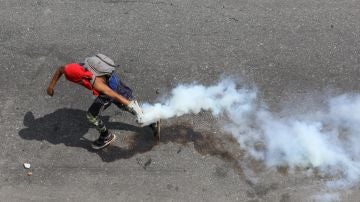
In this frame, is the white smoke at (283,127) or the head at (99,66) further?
the white smoke at (283,127)

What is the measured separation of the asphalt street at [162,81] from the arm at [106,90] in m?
1.06

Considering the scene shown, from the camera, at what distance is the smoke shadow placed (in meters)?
6.20

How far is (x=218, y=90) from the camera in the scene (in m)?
6.73

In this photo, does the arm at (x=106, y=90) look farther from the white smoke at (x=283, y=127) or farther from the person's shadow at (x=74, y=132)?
the person's shadow at (x=74, y=132)

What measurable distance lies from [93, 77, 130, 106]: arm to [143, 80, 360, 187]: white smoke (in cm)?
50

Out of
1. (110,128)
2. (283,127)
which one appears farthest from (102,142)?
(283,127)

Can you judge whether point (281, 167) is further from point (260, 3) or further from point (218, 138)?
point (260, 3)

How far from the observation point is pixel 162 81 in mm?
6844

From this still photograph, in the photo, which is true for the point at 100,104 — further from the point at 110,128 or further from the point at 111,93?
the point at 110,128

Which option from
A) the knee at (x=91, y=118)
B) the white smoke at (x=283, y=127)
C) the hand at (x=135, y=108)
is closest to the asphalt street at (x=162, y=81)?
the white smoke at (x=283, y=127)

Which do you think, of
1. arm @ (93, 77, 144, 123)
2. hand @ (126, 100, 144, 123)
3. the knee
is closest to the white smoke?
hand @ (126, 100, 144, 123)

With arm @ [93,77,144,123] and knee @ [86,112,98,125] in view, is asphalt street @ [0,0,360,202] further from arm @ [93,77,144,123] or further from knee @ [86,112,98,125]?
arm @ [93,77,144,123]

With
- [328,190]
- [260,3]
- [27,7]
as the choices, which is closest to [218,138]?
[328,190]

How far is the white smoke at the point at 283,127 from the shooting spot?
604 cm
